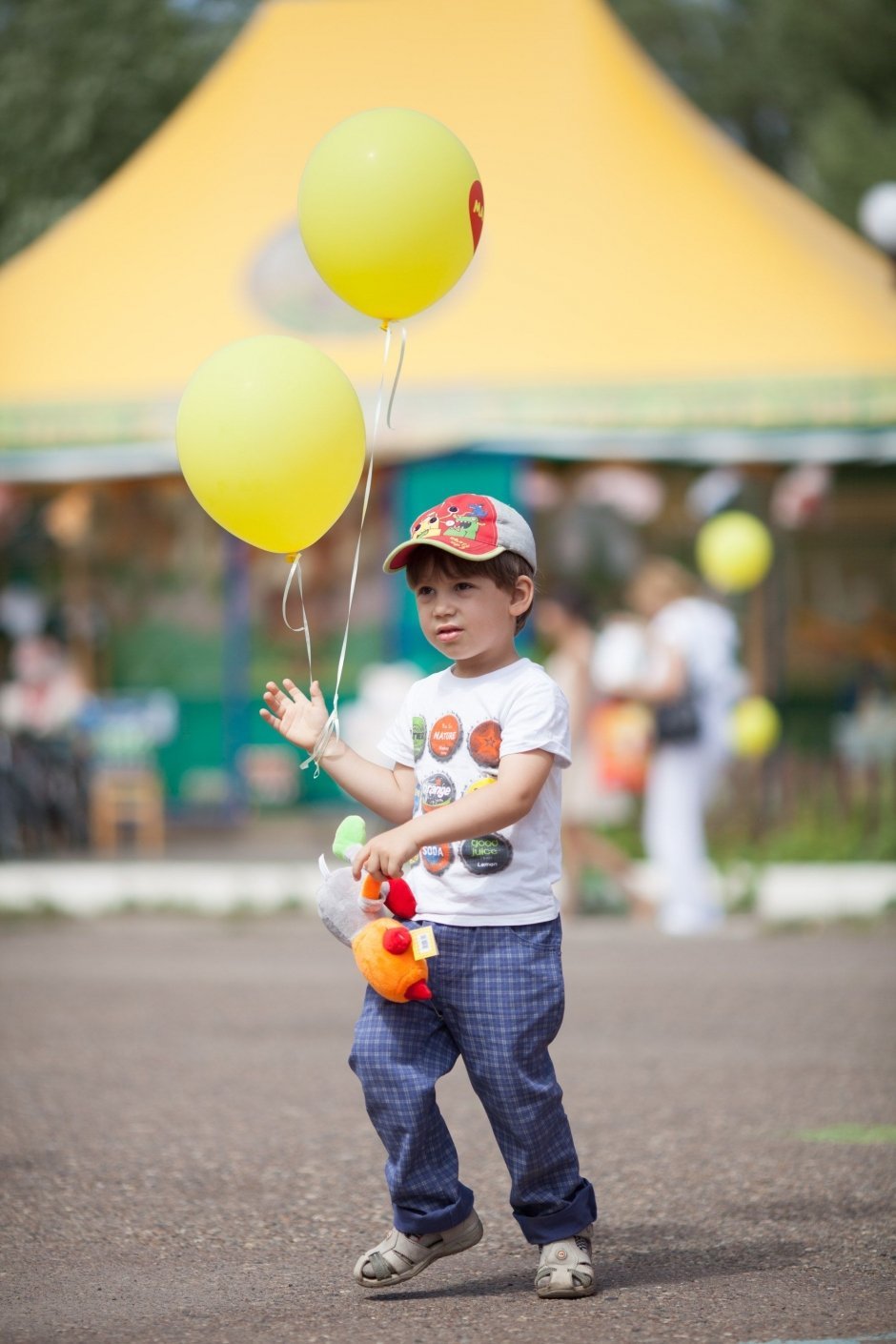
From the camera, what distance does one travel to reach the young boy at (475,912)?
3889mm

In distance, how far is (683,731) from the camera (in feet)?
34.1

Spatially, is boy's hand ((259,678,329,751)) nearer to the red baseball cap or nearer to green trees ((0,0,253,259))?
the red baseball cap

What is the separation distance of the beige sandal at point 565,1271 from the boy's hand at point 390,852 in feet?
2.87

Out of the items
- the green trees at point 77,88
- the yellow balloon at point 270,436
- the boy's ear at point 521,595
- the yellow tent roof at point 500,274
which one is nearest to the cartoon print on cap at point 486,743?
the boy's ear at point 521,595

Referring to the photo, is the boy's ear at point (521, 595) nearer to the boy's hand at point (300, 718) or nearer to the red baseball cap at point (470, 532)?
the red baseball cap at point (470, 532)

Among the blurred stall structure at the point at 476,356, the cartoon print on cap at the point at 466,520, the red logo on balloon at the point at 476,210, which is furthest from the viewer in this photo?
the blurred stall structure at the point at 476,356

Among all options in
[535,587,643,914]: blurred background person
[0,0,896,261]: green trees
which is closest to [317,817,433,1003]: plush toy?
[535,587,643,914]: blurred background person

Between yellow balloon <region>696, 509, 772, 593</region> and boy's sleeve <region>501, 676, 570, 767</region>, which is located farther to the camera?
yellow balloon <region>696, 509, 772, 593</region>

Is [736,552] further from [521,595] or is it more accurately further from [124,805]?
[521,595]

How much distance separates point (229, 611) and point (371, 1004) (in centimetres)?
1158

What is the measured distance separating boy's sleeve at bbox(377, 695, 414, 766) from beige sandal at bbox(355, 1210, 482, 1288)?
Answer: 1.00 metres

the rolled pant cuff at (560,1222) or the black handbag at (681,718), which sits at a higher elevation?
the black handbag at (681,718)

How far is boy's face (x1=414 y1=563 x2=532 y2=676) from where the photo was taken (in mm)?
4023

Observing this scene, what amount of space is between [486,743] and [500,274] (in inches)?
416
